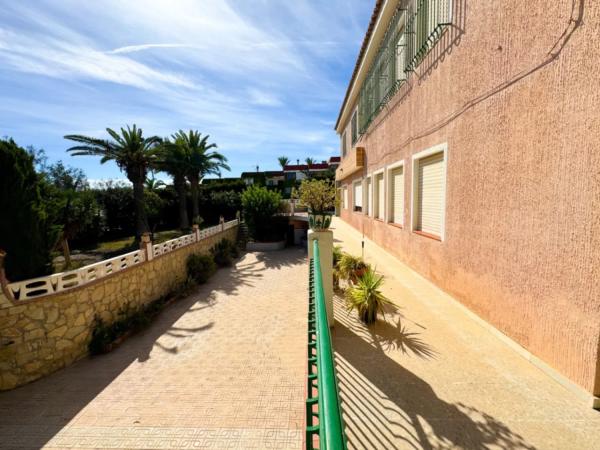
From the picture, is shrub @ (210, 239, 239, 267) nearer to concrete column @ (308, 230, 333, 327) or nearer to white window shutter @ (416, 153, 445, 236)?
white window shutter @ (416, 153, 445, 236)

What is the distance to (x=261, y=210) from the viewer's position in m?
20.2

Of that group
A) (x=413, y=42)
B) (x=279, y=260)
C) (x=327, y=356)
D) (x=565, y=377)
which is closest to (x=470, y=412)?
(x=565, y=377)

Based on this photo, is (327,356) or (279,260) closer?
(327,356)

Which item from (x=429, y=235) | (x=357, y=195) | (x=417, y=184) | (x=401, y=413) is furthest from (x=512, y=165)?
(x=357, y=195)

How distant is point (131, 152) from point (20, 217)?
13.2 meters

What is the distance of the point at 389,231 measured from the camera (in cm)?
930

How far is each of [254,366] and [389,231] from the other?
19.8 feet

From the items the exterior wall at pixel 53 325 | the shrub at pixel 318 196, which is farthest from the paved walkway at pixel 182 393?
the shrub at pixel 318 196

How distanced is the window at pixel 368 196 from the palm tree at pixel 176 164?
15.6 meters

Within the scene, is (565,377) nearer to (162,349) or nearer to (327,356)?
(327,356)

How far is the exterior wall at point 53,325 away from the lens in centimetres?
614

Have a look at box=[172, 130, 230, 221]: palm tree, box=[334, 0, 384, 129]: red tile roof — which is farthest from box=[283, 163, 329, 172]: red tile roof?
box=[334, 0, 384, 129]: red tile roof

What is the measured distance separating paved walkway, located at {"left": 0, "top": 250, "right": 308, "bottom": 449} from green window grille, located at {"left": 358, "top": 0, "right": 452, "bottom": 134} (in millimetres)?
7381

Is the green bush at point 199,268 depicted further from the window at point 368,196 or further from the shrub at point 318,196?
the window at point 368,196
